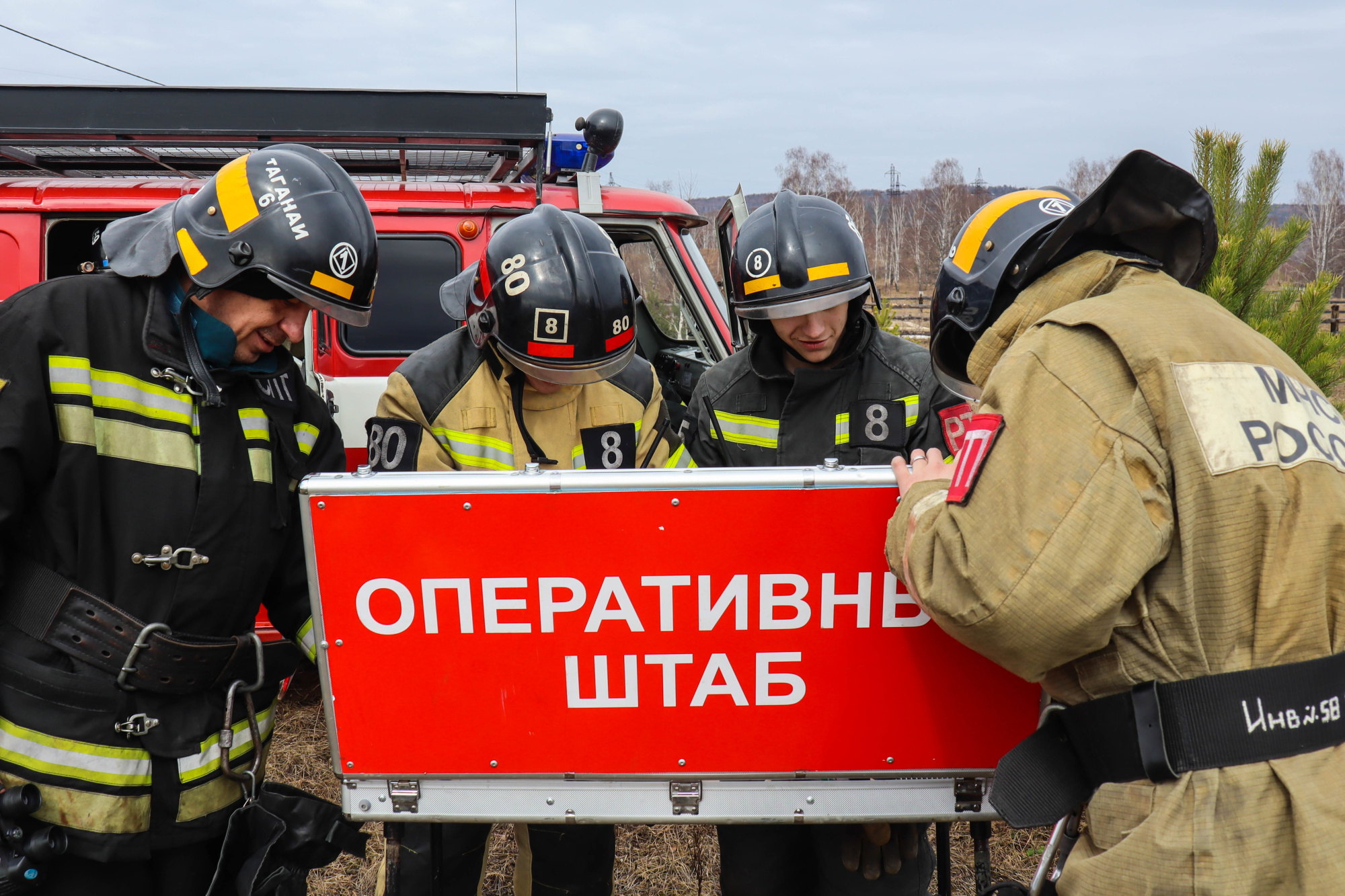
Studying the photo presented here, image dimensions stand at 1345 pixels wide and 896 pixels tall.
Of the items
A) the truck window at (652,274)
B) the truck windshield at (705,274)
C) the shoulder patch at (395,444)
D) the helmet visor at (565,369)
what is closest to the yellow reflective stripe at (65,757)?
the shoulder patch at (395,444)

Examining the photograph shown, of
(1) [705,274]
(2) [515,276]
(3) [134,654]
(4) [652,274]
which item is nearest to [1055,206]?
(2) [515,276]

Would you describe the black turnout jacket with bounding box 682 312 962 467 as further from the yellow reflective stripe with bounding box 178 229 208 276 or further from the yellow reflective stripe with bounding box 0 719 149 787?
the yellow reflective stripe with bounding box 0 719 149 787

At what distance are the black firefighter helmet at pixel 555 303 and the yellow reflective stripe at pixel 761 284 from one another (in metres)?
0.42

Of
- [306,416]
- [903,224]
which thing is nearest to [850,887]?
[306,416]

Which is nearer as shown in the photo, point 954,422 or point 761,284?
point 954,422

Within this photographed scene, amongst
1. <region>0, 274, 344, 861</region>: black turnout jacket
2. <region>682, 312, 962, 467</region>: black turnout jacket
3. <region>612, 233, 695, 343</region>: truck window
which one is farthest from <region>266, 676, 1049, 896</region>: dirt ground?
<region>612, 233, 695, 343</region>: truck window

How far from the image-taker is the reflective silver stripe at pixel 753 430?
9.32 ft

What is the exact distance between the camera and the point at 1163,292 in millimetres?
1569

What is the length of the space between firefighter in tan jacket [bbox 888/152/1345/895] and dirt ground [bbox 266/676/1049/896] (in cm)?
221

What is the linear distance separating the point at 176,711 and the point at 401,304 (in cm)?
286

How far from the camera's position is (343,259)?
84.1 inches

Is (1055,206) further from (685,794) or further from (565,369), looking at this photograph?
(685,794)

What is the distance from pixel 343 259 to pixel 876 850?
1.93 m

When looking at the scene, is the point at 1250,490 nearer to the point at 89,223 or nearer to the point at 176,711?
the point at 176,711
